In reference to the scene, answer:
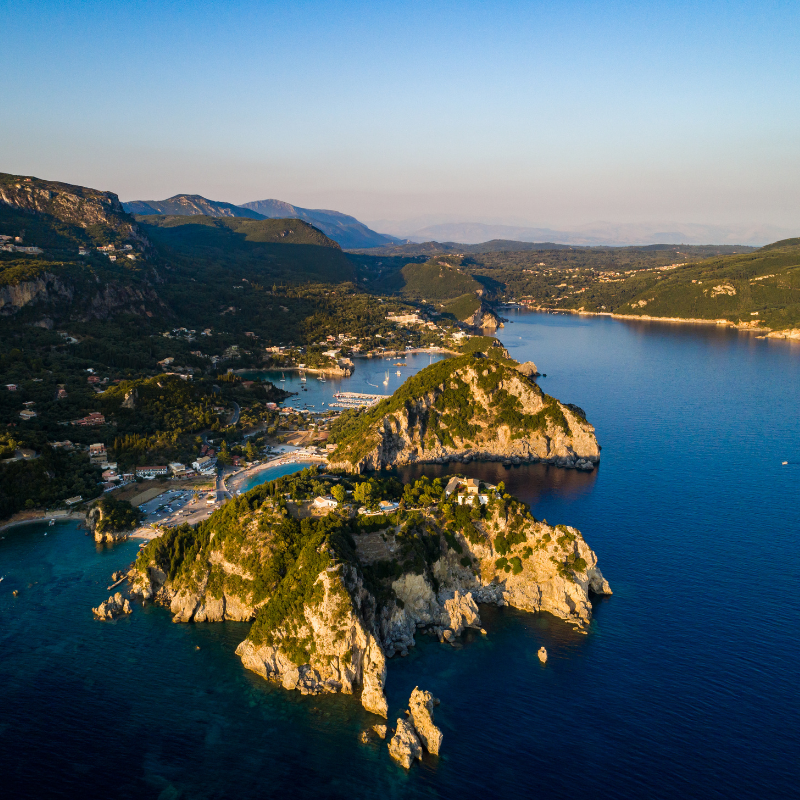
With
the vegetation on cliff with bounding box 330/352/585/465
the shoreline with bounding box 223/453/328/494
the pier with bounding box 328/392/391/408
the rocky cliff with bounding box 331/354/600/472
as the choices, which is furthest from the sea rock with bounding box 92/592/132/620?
the pier with bounding box 328/392/391/408

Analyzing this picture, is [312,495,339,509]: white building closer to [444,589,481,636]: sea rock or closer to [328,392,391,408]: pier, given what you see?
[444,589,481,636]: sea rock

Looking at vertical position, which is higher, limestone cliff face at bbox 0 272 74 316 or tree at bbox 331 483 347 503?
limestone cliff face at bbox 0 272 74 316

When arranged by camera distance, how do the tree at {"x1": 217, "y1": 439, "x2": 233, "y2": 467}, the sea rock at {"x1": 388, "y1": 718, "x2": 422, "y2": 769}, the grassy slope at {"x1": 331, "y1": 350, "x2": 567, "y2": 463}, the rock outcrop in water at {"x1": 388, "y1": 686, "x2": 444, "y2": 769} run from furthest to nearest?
1. the grassy slope at {"x1": 331, "y1": 350, "x2": 567, "y2": 463}
2. the tree at {"x1": 217, "y1": 439, "x2": 233, "y2": 467}
3. the rock outcrop in water at {"x1": 388, "y1": 686, "x2": 444, "y2": 769}
4. the sea rock at {"x1": 388, "y1": 718, "x2": 422, "y2": 769}

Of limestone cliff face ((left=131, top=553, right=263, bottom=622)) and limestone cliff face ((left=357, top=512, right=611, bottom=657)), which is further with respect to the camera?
limestone cliff face ((left=131, top=553, right=263, bottom=622))

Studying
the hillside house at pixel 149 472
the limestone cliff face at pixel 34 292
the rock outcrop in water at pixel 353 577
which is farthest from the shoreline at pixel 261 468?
the limestone cliff face at pixel 34 292

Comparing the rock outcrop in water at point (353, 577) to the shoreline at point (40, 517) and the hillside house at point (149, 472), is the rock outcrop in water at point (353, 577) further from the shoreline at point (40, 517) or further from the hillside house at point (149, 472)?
the hillside house at point (149, 472)

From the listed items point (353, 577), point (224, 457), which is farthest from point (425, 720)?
point (224, 457)

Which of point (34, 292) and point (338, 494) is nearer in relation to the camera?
point (338, 494)

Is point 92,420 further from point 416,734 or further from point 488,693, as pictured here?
point 488,693
